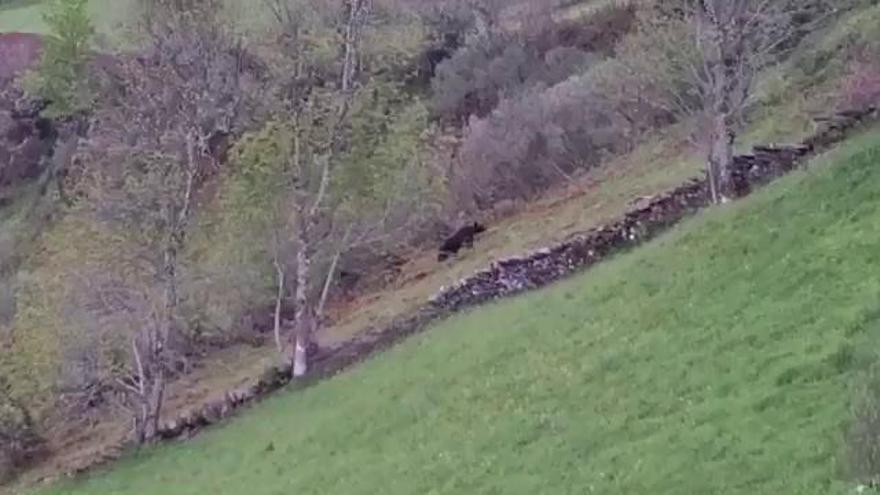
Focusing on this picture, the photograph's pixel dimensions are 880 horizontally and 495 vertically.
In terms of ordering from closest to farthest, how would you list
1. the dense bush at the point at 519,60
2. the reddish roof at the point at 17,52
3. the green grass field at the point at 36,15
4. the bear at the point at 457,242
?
the bear at the point at 457,242 < the dense bush at the point at 519,60 < the green grass field at the point at 36,15 < the reddish roof at the point at 17,52

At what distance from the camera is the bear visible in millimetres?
54250

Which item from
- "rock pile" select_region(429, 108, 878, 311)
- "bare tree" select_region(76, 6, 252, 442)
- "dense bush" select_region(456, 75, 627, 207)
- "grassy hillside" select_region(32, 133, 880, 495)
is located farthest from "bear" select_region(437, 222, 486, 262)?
"grassy hillside" select_region(32, 133, 880, 495)

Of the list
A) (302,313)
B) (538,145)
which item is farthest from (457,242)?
(302,313)

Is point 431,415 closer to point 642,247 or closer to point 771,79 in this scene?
point 642,247

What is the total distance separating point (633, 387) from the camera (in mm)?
25062

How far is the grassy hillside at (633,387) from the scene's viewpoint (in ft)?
67.6

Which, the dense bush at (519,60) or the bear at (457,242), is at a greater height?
the dense bush at (519,60)

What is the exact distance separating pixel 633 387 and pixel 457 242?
2974 centimetres

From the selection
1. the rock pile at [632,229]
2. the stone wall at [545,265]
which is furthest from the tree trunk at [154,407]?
the rock pile at [632,229]

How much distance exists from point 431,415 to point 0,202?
71336 mm

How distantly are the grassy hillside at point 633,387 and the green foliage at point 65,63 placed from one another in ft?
195

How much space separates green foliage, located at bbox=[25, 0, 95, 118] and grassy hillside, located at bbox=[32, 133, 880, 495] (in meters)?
59.4

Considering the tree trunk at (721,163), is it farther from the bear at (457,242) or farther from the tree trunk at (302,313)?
the bear at (457,242)

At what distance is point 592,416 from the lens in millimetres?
24359
